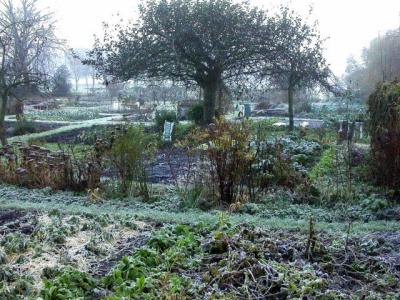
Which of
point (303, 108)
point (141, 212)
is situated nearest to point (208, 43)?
point (141, 212)

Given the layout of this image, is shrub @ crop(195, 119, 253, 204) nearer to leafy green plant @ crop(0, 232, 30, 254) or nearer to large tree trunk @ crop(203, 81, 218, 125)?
leafy green plant @ crop(0, 232, 30, 254)

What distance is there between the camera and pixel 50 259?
363 centimetres

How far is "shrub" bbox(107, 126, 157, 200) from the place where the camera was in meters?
6.40

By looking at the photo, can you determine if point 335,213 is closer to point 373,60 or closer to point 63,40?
point 373,60

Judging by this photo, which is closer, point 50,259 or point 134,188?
point 50,259

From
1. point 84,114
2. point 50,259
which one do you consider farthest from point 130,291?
point 84,114

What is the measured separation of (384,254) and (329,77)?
12.9m

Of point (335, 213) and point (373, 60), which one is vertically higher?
point (373, 60)

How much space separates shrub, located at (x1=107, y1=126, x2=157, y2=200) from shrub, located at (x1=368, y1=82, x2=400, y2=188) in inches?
119

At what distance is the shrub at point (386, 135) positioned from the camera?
6.21m

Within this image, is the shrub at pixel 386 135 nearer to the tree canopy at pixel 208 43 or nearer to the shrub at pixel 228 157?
the shrub at pixel 228 157

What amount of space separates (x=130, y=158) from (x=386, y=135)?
A: 3281 mm

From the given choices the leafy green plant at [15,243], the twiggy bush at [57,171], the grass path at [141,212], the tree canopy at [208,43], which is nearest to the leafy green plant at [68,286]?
the leafy green plant at [15,243]

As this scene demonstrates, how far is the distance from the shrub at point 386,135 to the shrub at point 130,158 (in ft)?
9.91
